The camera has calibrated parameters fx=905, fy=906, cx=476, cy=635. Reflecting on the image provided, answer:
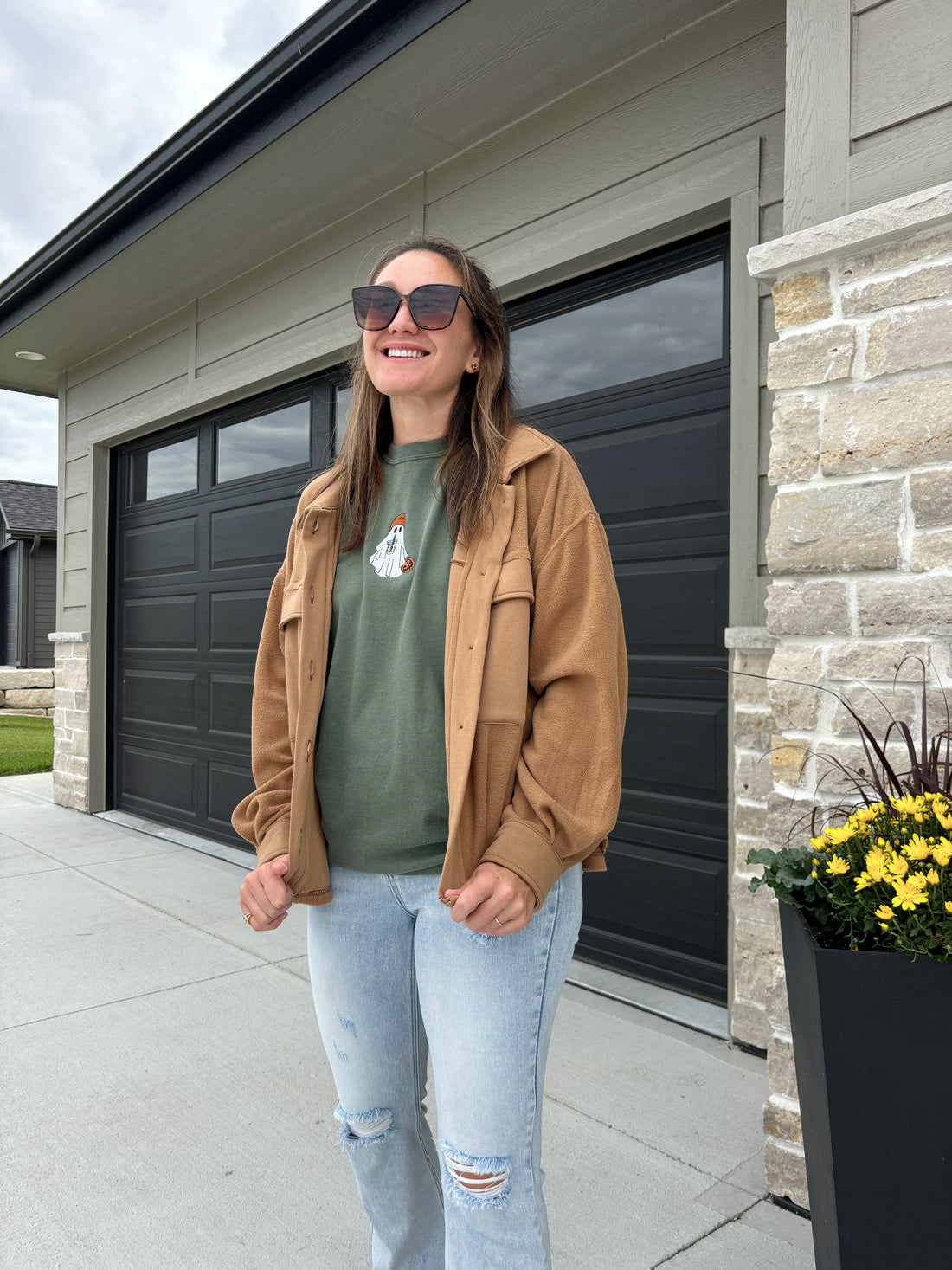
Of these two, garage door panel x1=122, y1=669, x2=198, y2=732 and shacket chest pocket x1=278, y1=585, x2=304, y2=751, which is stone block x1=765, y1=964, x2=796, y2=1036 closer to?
shacket chest pocket x1=278, y1=585, x2=304, y2=751

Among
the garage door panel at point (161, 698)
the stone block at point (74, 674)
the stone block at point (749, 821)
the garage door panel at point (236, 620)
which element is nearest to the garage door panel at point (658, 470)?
the stone block at point (749, 821)

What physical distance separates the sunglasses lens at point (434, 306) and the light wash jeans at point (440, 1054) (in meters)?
0.83

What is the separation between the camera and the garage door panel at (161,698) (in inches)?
239

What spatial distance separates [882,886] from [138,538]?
246 inches

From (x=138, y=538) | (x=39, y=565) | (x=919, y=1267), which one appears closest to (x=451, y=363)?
(x=919, y=1267)

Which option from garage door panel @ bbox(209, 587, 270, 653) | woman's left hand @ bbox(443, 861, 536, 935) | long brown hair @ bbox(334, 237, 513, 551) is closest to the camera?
woman's left hand @ bbox(443, 861, 536, 935)

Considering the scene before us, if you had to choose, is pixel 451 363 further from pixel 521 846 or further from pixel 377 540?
pixel 521 846

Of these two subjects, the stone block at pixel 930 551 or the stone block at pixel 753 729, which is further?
the stone block at pixel 753 729

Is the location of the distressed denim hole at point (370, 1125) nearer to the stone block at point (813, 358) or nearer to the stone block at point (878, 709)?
the stone block at point (878, 709)

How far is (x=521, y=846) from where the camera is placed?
3.92 feet

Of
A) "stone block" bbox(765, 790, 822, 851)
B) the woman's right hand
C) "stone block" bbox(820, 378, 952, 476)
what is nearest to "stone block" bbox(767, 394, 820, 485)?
"stone block" bbox(820, 378, 952, 476)

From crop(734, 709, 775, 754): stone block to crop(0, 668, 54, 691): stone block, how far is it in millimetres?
14687

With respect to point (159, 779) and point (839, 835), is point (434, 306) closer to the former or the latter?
point (839, 835)

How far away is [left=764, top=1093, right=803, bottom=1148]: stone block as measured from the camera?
6.72ft
